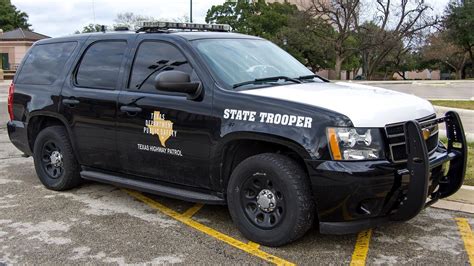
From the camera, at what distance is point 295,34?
49.2 meters

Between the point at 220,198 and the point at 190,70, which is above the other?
the point at 190,70

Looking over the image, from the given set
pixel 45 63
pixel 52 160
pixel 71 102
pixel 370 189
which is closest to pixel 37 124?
Result: pixel 52 160

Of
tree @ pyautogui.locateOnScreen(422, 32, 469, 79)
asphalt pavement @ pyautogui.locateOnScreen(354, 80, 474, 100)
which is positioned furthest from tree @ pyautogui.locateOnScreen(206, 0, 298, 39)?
asphalt pavement @ pyautogui.locateOnScreen(354, 80, 474, 100)

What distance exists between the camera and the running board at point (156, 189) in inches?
181

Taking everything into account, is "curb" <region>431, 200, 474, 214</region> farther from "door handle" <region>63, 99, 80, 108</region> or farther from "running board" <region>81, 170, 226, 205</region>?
"door handle" <region>63, 99, 80, 108</region>

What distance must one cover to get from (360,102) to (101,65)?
290 centimetres

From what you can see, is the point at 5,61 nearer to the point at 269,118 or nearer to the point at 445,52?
the point at 445,52

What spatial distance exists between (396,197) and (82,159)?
3.45 m

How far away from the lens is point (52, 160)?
6.10m

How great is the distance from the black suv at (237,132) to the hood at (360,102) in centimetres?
1

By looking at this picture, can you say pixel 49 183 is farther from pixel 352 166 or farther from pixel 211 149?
pixel 352 166

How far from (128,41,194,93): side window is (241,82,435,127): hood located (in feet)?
3.03

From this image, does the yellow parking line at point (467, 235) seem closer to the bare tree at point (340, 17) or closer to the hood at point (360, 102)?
the hood at point (360, 102)

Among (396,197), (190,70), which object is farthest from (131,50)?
(396,197)
